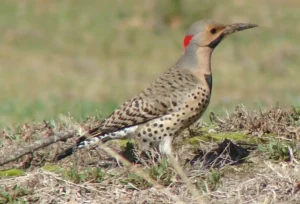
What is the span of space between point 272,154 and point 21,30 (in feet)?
38.3

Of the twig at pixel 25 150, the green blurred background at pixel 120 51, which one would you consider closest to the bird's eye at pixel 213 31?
the twig at pixel 25 150

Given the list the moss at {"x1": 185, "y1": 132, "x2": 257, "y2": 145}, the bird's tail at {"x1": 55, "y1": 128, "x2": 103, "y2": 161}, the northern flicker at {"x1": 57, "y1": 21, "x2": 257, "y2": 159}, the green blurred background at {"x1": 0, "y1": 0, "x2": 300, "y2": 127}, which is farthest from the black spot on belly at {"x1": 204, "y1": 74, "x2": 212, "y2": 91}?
the green blurred background at {"x1": 0, "y1": 0, "x2": 300, "y2": 127}

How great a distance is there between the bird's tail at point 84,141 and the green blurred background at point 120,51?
→ 4.23m

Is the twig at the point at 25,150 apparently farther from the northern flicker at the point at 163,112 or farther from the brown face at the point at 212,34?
the brown face at the point at 212,34

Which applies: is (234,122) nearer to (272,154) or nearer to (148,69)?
(272,154)

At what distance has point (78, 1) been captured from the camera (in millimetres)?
18500

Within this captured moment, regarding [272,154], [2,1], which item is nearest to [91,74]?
[2,1]

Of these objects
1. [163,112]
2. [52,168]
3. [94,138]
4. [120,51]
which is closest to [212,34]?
[163,112]

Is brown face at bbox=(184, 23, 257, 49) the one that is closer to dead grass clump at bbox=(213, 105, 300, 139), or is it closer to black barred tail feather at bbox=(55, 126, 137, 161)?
dead grass clump at bbox=(213, 105, 300, 139)

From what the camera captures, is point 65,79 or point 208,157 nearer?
point 208,157

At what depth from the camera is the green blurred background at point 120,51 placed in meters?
12.4

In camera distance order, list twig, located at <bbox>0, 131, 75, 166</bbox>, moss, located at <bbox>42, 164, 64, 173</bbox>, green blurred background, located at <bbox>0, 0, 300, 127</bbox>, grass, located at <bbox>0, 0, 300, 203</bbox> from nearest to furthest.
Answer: grass, located at <bbox>0, 0, 300, 203</bbox> → moss, located at <bbox>42, 164, 64, 173</bbox> → twig, located at <bbox>0, 131, 75, 166</bbox> → green blurred background, located at <bbox>0, 0, 300, 127</bbox>

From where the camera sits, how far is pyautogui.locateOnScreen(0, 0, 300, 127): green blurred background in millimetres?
12375

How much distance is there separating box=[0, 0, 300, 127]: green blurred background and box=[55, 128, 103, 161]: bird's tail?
13.9ft
